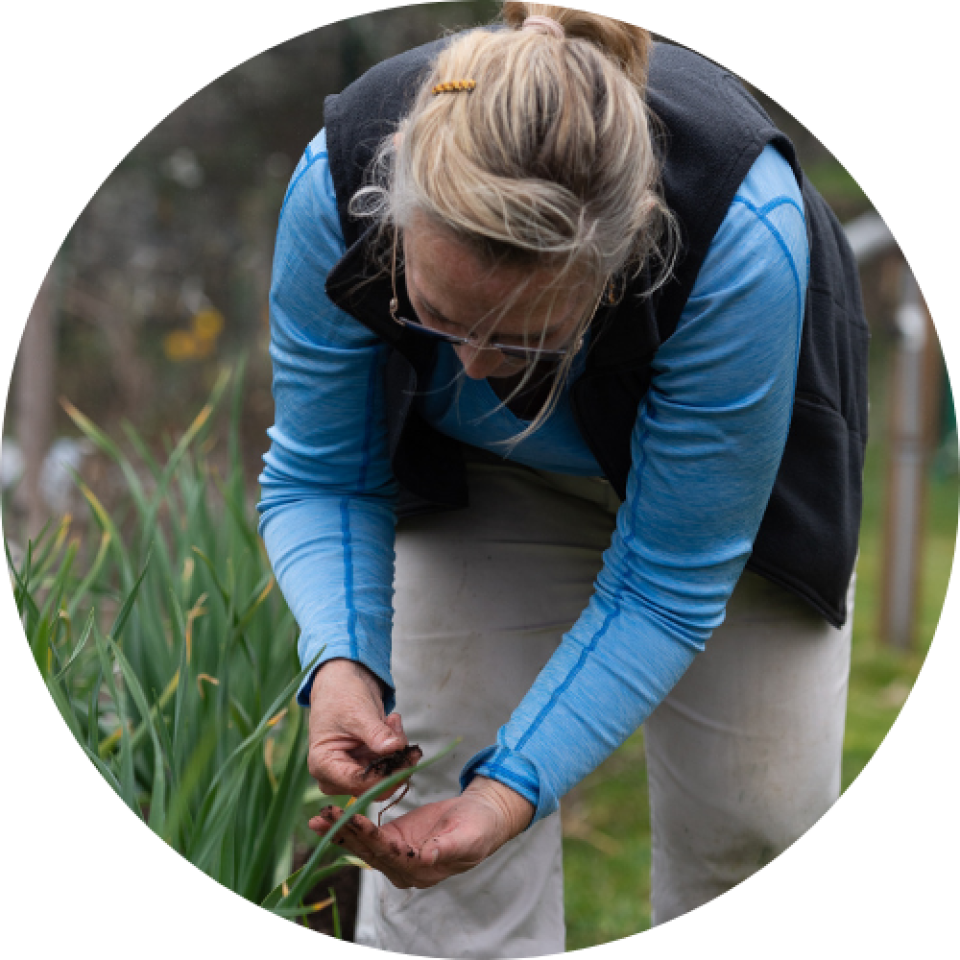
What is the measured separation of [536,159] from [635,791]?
84.6 inches

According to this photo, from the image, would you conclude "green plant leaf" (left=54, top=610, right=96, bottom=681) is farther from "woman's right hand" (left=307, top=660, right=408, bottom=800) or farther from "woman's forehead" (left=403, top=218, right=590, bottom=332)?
"woman's forehead" (left=403, top=218, right=590, bottom=332)

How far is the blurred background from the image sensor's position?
9.14ft

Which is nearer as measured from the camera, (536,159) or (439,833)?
(536,159)

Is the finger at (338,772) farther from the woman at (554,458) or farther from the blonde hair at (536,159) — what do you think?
the blonde hair at (536,159)

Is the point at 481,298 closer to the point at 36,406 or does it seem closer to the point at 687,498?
the point at 687,498

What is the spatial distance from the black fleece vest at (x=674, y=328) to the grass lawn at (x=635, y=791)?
1.07 meters

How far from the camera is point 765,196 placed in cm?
99

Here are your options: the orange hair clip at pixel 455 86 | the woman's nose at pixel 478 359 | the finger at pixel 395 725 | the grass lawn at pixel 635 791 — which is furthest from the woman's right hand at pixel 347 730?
the grass lawn at pixel 635 791

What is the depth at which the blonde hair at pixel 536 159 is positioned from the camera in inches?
33.3

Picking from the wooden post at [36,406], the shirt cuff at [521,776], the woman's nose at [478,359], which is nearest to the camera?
the woman's nose at [478,359]

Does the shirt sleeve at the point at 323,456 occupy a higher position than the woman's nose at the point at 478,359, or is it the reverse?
the woman's nose at the point at 478,359

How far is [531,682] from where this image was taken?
138cm

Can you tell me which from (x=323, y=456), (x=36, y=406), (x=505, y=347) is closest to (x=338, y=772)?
(x=323, y=456)

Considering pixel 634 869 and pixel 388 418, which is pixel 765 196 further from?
pixel 634 869
